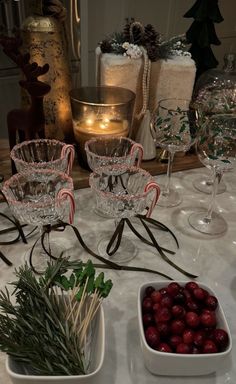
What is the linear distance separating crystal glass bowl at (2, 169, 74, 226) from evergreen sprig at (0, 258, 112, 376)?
88mm

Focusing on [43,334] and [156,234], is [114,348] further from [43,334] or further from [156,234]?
[156,234]

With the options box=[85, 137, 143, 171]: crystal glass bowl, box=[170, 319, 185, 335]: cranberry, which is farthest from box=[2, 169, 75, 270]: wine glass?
box=[170, 319, 185, 335]: cranberry

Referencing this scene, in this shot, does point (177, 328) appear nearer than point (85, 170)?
Yes

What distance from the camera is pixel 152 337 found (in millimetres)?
518

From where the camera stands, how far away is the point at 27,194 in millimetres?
744

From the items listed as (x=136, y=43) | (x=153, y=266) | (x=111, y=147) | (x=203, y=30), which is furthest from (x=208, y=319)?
(x=203, y=30)

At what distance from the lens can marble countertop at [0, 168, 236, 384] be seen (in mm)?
551

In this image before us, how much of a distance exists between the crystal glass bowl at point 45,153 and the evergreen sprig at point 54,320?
0.25m

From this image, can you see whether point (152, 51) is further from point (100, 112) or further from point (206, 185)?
point (206, 185)

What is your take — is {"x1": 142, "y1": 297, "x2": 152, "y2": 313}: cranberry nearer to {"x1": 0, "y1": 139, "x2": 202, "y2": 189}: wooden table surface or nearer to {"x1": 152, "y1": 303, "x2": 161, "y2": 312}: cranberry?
{"x1": 152, "y1": 303, "x2": 161, "y2": 312}: cranberry

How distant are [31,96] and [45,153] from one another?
0.12 meters

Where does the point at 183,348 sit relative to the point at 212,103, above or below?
below

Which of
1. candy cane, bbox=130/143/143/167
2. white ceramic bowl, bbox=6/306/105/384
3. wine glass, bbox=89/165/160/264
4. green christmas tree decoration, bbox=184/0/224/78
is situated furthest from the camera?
green christmas tree decoration, bbox=184/0/224/78

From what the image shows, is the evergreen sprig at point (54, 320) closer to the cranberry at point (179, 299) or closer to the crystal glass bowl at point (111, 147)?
the cranberry at point (179, 299)
